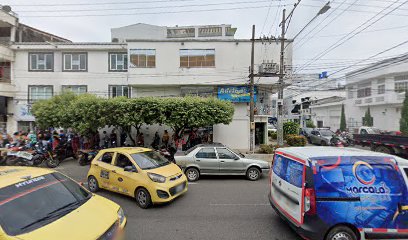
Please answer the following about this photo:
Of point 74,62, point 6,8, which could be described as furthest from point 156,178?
point 6,8

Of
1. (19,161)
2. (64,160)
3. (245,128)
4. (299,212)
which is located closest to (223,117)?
(245,128)

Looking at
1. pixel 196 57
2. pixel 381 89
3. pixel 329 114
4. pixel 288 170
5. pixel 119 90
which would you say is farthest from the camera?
pixel 329 114

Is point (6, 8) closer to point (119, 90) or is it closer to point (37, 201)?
point (119, 90)

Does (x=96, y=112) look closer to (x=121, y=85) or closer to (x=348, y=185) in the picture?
(x=121, y=85)

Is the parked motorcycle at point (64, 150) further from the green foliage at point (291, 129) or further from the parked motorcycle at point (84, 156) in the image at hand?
the green foliage at point (291, 129)

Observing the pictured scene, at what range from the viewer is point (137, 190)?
5.73 meters

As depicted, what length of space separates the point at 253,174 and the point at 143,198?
4.53 metres

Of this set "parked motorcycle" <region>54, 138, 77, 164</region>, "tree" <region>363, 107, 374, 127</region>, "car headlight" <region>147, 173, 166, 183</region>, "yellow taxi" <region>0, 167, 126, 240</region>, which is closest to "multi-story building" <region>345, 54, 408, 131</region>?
"tree" <region>363, 107, 374, 127</region>

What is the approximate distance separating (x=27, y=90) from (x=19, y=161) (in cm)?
1110

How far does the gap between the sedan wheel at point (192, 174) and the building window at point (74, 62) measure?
15.5 metres

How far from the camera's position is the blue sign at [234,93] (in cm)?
1625

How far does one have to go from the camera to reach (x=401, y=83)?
27.4 metres

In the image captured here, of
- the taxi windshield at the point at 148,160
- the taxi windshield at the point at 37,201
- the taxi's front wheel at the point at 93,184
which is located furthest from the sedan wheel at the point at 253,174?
the taxi windshield at the point at 37,201

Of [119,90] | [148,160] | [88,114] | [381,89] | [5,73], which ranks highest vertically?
[381,89]
